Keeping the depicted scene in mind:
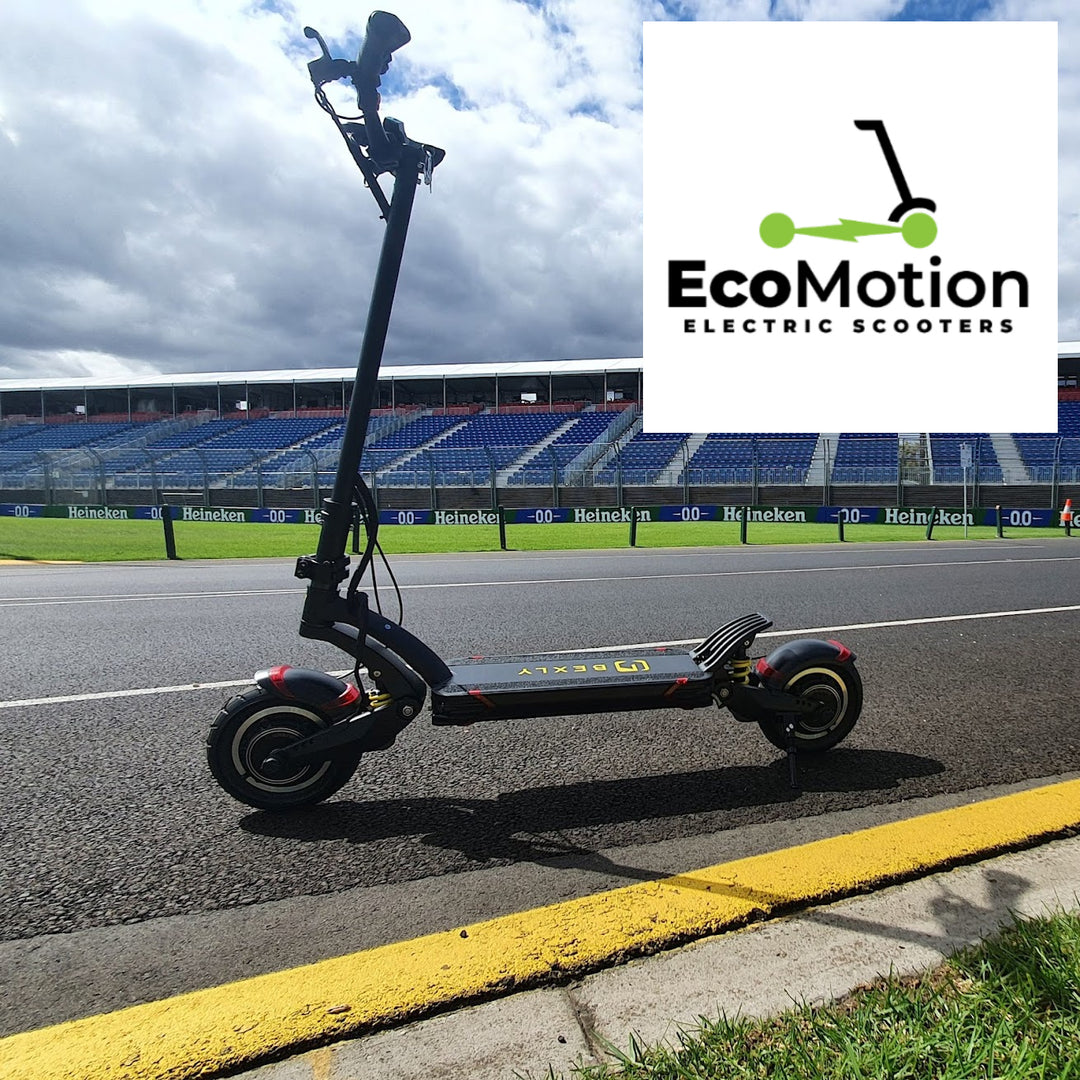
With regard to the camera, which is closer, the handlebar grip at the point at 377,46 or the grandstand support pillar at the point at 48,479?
the handlebar grip at the point at 377,46

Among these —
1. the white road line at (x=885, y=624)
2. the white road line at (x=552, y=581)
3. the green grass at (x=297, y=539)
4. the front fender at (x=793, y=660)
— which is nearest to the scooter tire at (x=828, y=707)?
the front fender at (x=793, y=660)

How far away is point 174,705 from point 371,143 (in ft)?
9.86

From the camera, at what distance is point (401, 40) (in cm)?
259

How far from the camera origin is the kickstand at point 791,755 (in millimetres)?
2957

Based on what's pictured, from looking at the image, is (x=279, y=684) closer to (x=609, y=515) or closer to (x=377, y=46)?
(x=377, y=46)

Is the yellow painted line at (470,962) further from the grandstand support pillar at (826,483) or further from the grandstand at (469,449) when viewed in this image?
the grandstand support pillar at (826,483)

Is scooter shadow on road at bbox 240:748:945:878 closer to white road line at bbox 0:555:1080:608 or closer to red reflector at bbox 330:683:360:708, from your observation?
red reflector at bbox 330:683:360:708

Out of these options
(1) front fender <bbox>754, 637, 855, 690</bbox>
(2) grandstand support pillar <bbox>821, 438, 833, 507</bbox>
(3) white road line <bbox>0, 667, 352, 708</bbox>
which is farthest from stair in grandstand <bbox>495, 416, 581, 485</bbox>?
(1) front fender <bbox>754, 637, 855, 690</bbox>

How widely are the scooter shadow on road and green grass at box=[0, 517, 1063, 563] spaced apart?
1360cm

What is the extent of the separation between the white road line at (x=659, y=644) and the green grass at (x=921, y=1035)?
234cm

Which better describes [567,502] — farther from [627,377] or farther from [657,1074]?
[657,1074]

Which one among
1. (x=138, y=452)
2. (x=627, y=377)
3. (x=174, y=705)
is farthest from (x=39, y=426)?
(x=174, y=705)

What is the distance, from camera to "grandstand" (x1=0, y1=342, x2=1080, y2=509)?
1280 inches

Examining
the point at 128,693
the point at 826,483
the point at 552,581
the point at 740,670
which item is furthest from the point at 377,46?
the point at 826,483
